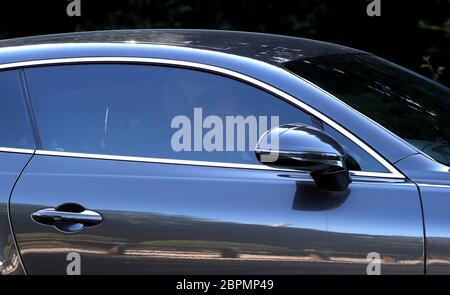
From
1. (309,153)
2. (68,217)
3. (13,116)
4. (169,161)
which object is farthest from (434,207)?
(13,116)

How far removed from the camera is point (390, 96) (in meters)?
3.20

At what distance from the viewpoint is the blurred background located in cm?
779

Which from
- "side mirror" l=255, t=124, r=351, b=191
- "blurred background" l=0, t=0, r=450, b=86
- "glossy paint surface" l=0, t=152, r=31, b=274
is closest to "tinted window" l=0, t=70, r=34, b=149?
"glossy paint surface" l=0, t=152, r=31, b=274

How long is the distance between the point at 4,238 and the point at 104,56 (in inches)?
31.0

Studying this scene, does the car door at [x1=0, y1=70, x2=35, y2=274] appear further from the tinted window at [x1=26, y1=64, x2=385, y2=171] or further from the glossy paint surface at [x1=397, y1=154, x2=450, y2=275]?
the glossy paint surface at [x1=397, y1=154, x2=450, y2=275]

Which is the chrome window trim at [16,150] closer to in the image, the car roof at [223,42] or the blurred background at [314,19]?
Result: the car roof at [223,42]

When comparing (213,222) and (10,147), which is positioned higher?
(10,147)

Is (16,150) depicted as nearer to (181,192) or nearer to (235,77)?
(181,192)

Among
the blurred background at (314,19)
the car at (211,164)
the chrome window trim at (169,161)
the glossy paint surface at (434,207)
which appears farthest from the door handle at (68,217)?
the blurred background at (314,19)

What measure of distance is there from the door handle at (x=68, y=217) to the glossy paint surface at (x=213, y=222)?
0.02 metres

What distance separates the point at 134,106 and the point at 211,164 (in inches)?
15.9
